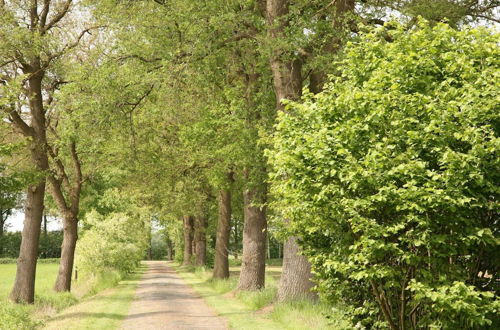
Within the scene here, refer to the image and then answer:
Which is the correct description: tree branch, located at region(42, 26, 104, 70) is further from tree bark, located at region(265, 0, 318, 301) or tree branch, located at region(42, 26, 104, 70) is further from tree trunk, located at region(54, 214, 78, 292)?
tree bark, located at region(265, 0, 318, 301)

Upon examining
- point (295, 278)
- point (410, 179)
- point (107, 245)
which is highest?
point (107, 245)

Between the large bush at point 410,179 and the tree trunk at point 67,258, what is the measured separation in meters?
18.7

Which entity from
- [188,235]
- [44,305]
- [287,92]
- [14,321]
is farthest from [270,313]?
[188,235]

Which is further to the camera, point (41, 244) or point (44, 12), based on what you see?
point (41, 244)

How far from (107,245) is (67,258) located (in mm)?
10300

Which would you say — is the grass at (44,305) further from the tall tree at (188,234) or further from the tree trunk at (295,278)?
the tall tree at (188,234)

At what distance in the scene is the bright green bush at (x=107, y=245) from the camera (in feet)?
113

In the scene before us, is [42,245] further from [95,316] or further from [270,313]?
[270,313]

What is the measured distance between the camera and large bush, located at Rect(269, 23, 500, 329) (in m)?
7.33

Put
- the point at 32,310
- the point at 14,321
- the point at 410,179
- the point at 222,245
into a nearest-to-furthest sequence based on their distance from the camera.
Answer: the point at 410,179 → the point at 14,321 → the point at 32,310 → the point at 222,245

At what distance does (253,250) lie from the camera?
22.6 meters

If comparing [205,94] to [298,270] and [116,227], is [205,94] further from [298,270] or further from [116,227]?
[116,227]

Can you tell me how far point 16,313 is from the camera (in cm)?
1420

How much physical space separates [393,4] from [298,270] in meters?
8.74
